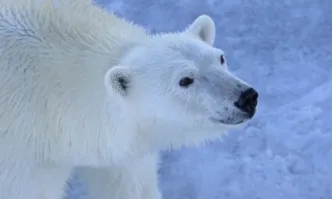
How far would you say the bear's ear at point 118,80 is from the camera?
10.3 ft

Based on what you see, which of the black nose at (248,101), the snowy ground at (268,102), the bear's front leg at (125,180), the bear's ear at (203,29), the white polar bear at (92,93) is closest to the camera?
the black nose at (248,101)

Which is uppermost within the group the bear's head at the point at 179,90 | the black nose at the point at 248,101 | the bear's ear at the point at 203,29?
the bear's ear at the point at 203,29

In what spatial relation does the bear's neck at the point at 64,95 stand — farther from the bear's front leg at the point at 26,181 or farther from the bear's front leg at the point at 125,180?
the bear's front leg at the point at 125,180

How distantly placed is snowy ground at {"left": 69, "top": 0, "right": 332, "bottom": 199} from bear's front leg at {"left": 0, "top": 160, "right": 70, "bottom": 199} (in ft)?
2.82

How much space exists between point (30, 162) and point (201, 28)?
843mm

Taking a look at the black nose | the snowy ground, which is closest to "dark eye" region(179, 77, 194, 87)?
the black nose

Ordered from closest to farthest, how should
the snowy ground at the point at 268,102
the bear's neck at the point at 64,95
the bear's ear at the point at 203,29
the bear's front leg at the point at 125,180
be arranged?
the bear's neck at the point at 64,95 < the bear's ear at the point at 203,29 < the bear's front leg at the point at 125,180 < the snowy ground at the point at 268,102

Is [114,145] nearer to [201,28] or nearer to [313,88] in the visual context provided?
[201,28]

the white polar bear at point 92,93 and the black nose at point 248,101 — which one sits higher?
the white polar bear at point 92,93

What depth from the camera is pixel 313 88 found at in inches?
192

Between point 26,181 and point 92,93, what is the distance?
1.45 feet

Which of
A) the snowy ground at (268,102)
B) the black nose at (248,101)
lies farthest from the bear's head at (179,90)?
the snowy ground at (268,102)

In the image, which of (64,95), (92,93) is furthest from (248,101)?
(64,95)

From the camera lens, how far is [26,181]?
340 centimetres
